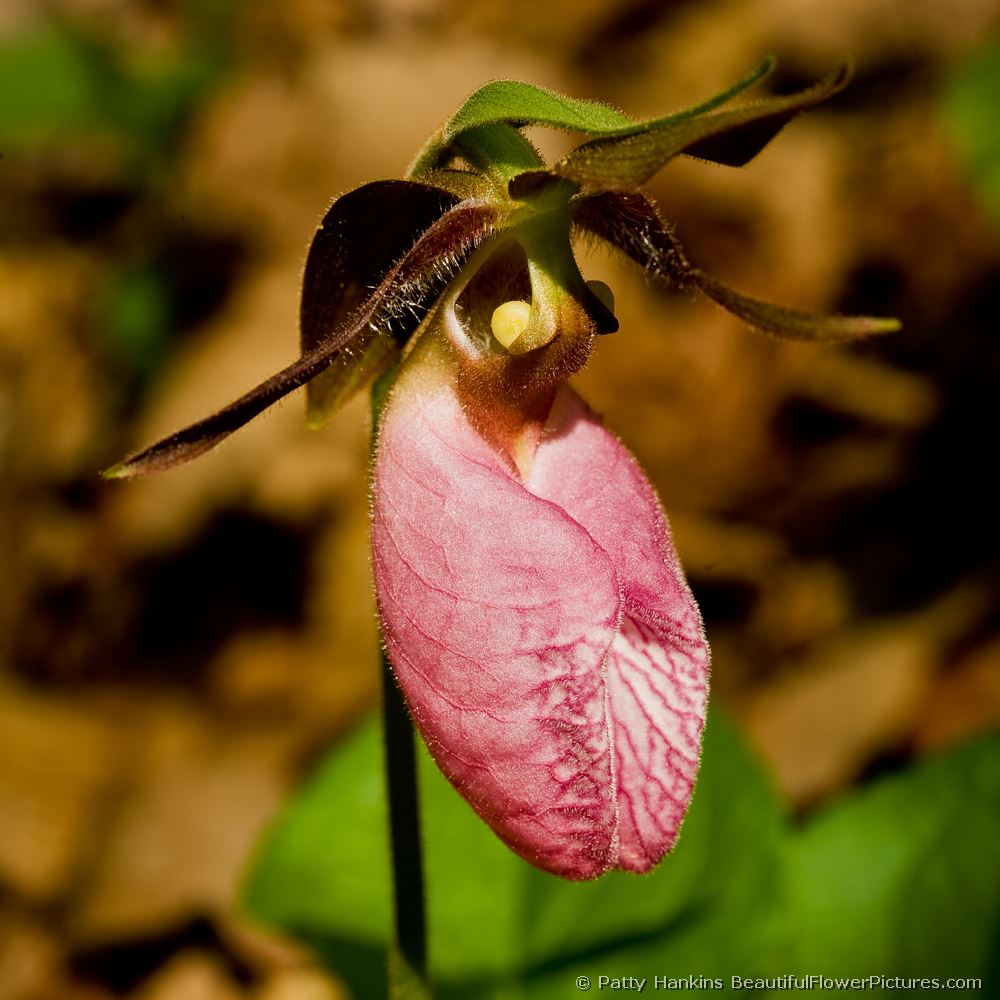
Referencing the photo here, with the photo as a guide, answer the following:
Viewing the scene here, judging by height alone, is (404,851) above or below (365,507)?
above

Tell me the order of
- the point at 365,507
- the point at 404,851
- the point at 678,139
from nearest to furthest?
the point at 678,139, the point at 404,851, the point at 365,507

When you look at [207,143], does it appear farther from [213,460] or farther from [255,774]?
[255,774]

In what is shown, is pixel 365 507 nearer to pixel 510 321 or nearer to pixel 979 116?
pixel 979 116

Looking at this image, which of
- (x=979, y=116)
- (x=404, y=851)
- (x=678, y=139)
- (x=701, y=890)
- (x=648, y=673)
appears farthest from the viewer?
(x=979, y=116)

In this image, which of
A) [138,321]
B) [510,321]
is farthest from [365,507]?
[510,321]

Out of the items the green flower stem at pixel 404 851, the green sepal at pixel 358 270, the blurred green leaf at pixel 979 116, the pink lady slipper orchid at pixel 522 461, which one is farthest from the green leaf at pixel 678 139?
the blurred green leaf at pixel 979 116

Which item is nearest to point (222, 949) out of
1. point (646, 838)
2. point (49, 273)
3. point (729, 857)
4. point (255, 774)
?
point (255, 774)
